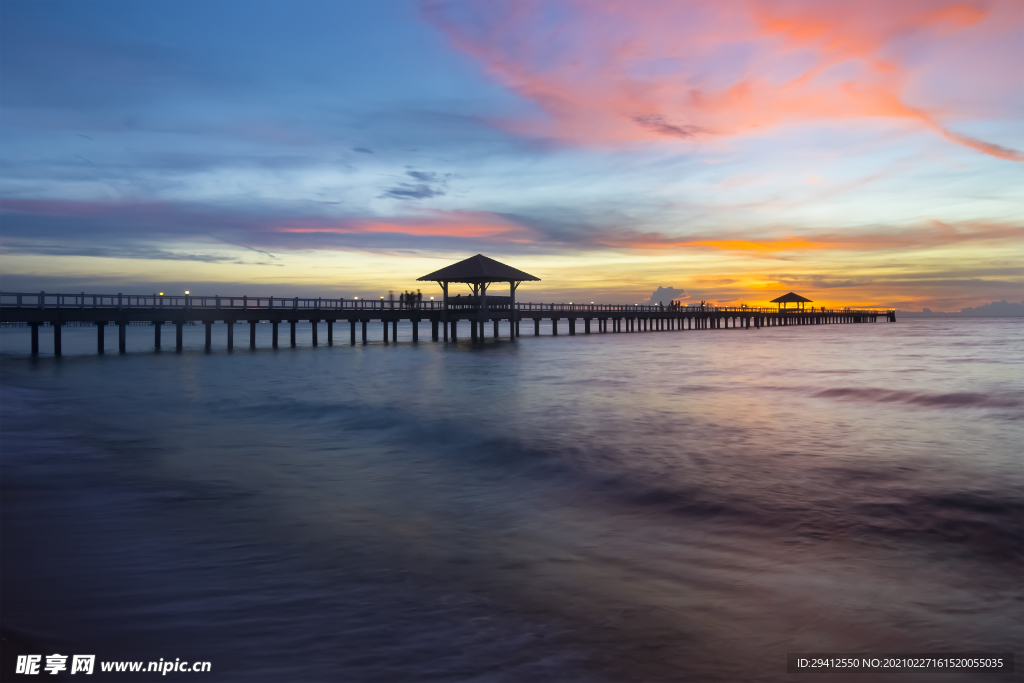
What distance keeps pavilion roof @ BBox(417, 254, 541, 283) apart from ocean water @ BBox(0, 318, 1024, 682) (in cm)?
2479

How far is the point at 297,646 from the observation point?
415 centimetres

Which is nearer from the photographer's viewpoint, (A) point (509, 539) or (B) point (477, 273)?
(A) point (509, 539)

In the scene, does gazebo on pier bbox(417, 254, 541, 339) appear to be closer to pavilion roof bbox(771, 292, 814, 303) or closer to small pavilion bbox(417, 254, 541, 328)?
small pavilion bbox(417, 254, 541, 328)

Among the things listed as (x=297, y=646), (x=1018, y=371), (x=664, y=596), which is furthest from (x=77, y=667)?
(x=1018, y=371)

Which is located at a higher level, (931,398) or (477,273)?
(477,273)

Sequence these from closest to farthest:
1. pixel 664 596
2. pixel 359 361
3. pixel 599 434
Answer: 1. pixel 664 596
2. pixel 599 434
3. pixel 359 361

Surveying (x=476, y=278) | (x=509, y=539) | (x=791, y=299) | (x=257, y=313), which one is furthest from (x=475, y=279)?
(x=791, y=299)

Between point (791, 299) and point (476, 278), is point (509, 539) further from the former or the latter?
point (791, 299)

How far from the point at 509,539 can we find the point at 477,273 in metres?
34.2

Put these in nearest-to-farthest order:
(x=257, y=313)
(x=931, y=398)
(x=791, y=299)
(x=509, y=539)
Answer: (x=509, y=539) < (x=931, y=398) < (x=257, y=313) < (x=791, y=299)

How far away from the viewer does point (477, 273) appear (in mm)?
40156

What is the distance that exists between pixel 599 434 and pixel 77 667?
1037 centimetres

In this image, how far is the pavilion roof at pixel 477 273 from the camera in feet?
133

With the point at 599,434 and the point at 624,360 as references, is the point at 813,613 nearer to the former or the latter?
the point at 599,434
